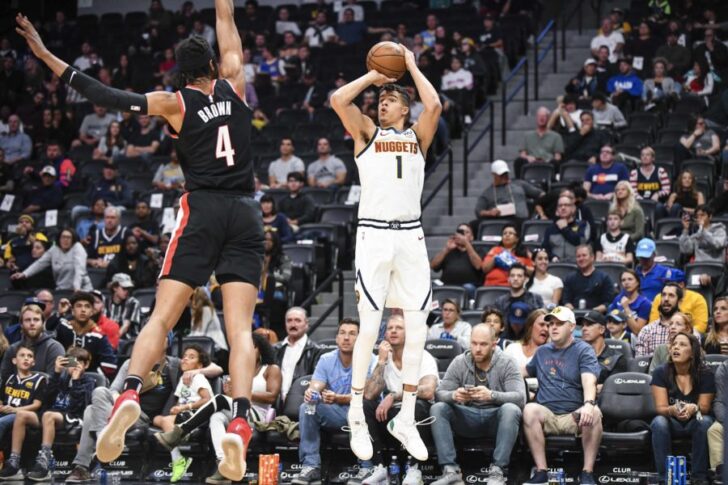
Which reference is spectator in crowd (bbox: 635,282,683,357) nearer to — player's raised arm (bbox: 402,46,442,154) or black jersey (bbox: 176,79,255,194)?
player's raised arm (bbox: 402,46,442,154)

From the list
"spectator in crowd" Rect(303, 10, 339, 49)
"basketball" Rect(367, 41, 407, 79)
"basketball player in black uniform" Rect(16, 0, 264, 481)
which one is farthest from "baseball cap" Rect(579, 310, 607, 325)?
"spectator in crowd" Rect(303, 10, 339, 49)

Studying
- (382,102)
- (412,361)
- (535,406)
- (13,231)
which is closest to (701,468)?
(535,406)

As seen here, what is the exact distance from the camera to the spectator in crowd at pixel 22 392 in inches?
487

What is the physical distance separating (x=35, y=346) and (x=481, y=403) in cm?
518

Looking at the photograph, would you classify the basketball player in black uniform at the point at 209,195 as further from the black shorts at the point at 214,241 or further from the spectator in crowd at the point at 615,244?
the spectator in crowd at the point at 615,244

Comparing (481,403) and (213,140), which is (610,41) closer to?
(481,403)

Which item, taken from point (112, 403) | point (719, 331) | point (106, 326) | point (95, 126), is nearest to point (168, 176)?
point (95, 126)

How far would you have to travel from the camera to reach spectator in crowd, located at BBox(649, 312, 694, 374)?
11.3 meters

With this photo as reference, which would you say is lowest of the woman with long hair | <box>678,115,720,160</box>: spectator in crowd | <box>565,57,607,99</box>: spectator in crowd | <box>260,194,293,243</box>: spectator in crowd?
<box>260,194,293,243</box>: spectator in crowd

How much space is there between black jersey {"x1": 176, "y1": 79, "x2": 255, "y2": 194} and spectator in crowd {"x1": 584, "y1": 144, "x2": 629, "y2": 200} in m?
9.49

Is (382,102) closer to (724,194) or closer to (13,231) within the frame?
(724,194)

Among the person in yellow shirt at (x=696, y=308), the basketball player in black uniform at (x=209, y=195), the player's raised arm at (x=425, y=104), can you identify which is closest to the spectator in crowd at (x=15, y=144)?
the person in yellow shirt at (x=696, y=308)

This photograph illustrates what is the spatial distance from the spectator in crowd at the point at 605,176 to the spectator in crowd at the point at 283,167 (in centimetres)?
441

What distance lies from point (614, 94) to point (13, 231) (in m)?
9.46
